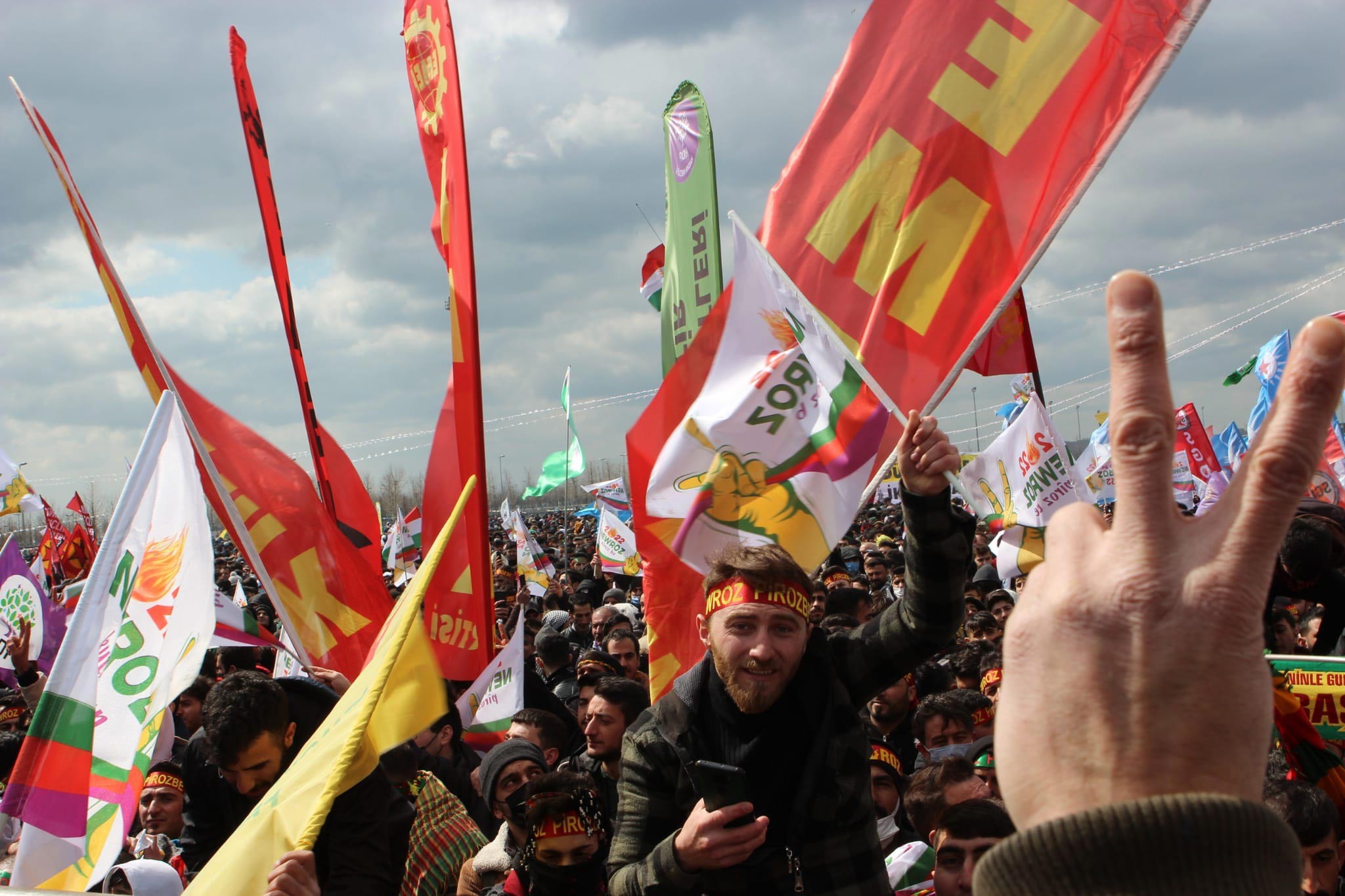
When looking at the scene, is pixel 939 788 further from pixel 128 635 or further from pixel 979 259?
pixel 128 635

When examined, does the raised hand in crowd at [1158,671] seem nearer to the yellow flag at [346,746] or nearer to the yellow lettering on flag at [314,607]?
the yellow flag at [346,746]

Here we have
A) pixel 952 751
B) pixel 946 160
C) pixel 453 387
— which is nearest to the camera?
pixel 946 160

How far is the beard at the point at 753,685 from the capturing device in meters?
2.57

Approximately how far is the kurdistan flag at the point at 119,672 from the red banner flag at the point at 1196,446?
11.6 metres

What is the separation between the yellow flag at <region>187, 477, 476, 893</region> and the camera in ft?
6.18

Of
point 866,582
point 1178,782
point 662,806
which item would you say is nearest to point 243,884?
point 662,806

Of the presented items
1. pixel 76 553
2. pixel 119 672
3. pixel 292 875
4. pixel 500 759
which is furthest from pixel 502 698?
pixel 76 553

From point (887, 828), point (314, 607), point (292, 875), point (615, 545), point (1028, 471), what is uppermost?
point (615, 545)

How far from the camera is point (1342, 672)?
3713 mm

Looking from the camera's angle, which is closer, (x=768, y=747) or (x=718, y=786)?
(x=718, y=786)

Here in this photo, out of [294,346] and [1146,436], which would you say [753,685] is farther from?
[294,346]

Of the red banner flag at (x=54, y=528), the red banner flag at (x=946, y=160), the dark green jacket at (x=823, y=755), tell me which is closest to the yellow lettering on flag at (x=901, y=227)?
the red banner flag at (x=946, y=160)

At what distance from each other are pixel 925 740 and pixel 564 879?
7.68 ft

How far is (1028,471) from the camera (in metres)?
→ 7.63
